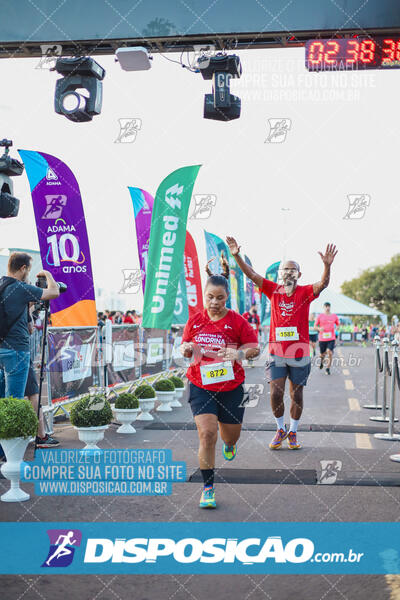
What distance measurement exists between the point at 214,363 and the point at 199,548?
1.56 meters

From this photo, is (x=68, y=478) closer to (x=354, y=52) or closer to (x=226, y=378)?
(x=226, y=378)

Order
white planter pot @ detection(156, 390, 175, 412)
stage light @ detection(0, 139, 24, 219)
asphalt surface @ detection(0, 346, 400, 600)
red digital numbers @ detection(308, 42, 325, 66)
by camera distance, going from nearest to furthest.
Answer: asphalt surface @ detection(0, 346, 400, 600) → stage light @ detection(0, 139, 24, 219) → red digital numbers @ detection(308, 42, 325, 66) → white planter pot @ detection(156, 390, 175, 412)

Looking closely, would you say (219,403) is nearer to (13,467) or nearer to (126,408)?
(13,467)

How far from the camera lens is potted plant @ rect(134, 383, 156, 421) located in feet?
32.6

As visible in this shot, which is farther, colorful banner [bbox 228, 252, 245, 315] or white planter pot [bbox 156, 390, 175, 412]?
colorful banner [bbox 228, 252, 245, 315]

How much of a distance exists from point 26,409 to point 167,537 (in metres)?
1.93

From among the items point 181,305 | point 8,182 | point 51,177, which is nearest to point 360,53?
point 51,177

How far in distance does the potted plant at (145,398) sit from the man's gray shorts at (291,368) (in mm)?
2814

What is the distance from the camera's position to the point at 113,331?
11047 mm

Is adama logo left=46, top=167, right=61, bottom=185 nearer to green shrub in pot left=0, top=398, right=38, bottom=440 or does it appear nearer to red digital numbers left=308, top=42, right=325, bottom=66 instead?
red digital numbers left=308, top=42, right=325, bottom=66

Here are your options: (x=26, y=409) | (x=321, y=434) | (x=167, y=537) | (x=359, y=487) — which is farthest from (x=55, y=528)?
(x=321, y=434)

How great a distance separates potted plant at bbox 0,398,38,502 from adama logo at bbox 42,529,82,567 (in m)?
1.05

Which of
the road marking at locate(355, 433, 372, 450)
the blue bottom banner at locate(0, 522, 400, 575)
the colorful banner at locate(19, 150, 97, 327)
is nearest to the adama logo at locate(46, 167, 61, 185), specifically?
the colorful banner at locate(19, 150, 97, 327)

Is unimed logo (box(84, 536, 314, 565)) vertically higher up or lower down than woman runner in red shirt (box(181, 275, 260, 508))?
lower down
